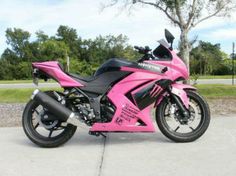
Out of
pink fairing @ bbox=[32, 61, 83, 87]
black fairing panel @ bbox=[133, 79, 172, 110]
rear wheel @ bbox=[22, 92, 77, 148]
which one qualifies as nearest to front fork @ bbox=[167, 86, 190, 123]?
black fairing panel @ bbox=[133, 79, 172, 110]

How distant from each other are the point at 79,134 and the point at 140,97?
4.15ft

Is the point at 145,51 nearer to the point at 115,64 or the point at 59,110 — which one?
the point at 115,64

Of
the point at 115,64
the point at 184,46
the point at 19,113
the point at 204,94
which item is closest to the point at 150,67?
the point at 115,64

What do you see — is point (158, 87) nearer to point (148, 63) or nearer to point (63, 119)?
point (148, 63)

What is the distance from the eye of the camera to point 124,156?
497 centimetres

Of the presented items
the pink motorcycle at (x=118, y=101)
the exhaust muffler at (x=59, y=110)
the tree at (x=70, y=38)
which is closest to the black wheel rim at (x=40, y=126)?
the pink motorcycle at (x=118, y=101)

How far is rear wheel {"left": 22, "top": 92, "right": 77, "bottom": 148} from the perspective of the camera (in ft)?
18.2

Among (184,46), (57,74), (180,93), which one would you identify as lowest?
(180,93)

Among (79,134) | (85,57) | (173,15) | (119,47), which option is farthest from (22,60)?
(79,134)

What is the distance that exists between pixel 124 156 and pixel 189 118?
46.8 inches

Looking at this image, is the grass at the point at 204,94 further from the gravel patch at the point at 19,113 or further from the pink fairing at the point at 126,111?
the pink fairing at the point at 126,111

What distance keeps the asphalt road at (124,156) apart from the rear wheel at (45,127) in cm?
11

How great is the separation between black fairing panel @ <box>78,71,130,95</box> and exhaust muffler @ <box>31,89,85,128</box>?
13.7 inches

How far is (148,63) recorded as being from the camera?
18.4 feet
